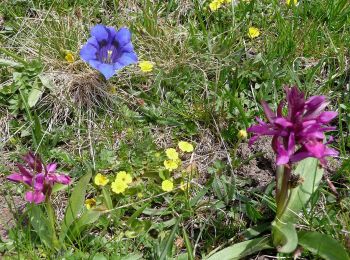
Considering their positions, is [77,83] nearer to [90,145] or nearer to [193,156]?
[90,145]

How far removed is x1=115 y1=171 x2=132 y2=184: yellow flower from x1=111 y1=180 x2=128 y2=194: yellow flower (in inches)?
0.7

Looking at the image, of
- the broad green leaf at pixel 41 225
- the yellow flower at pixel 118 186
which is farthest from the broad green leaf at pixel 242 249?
the broad green leaf at pixel 41 225

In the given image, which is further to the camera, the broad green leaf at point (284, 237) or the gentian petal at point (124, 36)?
the gentian petal at point (124, 36)

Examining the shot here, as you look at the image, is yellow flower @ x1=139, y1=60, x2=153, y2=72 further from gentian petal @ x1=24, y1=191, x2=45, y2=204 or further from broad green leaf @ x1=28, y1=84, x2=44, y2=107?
gentian petal @ x1=24, y1=191, x2=45, y2=204

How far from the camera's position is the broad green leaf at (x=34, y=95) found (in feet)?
7.91

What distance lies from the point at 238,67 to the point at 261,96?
0.20 metres

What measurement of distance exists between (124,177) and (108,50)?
0.69m

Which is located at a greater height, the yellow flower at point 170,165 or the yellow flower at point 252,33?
the yellow flower at point 252,33

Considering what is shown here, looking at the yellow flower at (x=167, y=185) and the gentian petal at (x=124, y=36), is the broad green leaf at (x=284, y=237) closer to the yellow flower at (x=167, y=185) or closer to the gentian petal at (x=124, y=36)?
the yellow flower at (x=167, y=185)

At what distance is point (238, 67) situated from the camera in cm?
253

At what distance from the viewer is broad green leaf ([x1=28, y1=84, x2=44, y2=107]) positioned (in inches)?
95.0

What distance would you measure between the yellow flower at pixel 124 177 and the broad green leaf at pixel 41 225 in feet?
1.12

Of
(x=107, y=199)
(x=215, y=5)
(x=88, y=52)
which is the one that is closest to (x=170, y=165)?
(x=107, y=199)

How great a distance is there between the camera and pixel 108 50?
2.53 m
